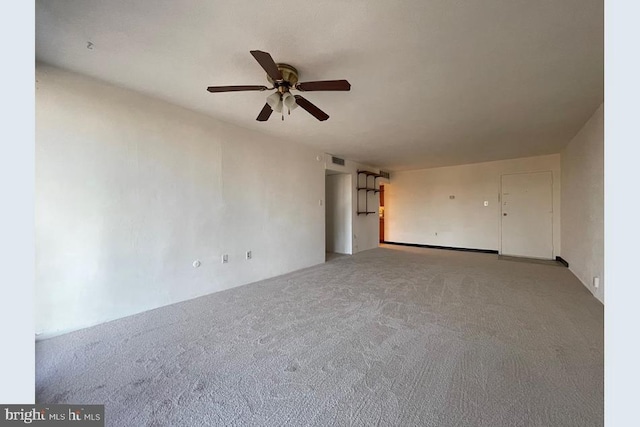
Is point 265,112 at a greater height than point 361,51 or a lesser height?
lesser

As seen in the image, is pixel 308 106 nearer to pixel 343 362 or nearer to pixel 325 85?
pixel 325 85

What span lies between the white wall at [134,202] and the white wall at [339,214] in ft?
8.38

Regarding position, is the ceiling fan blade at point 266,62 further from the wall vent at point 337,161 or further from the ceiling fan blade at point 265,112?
the wall vent at point 337,161

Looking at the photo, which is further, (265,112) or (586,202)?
(586,202)

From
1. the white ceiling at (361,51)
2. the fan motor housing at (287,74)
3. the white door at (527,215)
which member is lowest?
the white door at (527,215)

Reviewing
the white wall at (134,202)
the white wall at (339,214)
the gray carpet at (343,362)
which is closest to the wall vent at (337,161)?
the white wall at (339,214)

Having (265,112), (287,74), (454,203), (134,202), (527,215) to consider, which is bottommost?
(527,215)

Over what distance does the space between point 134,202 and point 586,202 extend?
595cm

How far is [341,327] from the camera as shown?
2.27 meters

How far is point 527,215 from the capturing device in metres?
5.66

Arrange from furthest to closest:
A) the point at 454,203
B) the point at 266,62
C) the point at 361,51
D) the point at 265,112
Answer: the point at 454,203
the point at 265,112
the point at 361,51
the point at 266,62

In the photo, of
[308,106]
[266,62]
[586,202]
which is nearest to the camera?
[266,62]

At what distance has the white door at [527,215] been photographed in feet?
17.8

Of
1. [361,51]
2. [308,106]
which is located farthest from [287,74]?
[361,51]
